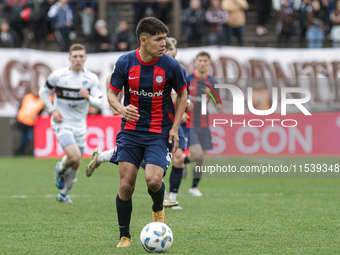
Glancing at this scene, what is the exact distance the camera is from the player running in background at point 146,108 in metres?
5.34

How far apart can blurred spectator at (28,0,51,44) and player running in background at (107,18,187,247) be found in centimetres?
1408

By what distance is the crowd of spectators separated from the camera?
18.5 metres

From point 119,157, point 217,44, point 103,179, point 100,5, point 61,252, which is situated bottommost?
point 103,179

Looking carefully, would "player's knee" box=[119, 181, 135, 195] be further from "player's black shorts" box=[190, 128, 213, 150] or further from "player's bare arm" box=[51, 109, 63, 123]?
"player's black shorts" box=[190, 128, 213, 150]

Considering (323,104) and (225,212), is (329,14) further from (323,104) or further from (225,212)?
(225,212)

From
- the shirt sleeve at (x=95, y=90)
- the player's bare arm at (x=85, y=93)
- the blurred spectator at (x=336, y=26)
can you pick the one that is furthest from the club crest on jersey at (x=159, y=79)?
the blurred spectator at (x=336, y=26)

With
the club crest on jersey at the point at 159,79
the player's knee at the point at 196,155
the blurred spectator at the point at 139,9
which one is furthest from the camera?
the blurred spectator at the point at 139,9

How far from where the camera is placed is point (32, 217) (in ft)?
24.4

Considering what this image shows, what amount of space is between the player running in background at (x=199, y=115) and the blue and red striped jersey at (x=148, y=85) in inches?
155

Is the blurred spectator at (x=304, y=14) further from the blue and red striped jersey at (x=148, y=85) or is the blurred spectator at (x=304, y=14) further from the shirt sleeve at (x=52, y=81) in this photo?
the blue and red striped jersey at (x=148, y=85)

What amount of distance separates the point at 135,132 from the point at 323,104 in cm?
1388

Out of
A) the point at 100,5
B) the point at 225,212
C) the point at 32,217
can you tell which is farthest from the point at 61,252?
the point at 100,5

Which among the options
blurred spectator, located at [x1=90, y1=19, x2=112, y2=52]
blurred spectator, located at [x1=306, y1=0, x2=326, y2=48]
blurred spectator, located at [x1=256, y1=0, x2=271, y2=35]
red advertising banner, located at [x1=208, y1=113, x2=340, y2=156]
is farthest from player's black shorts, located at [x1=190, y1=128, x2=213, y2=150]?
blurred spectator, located at [x1=256, y1=0, x2=271, y2=35]
